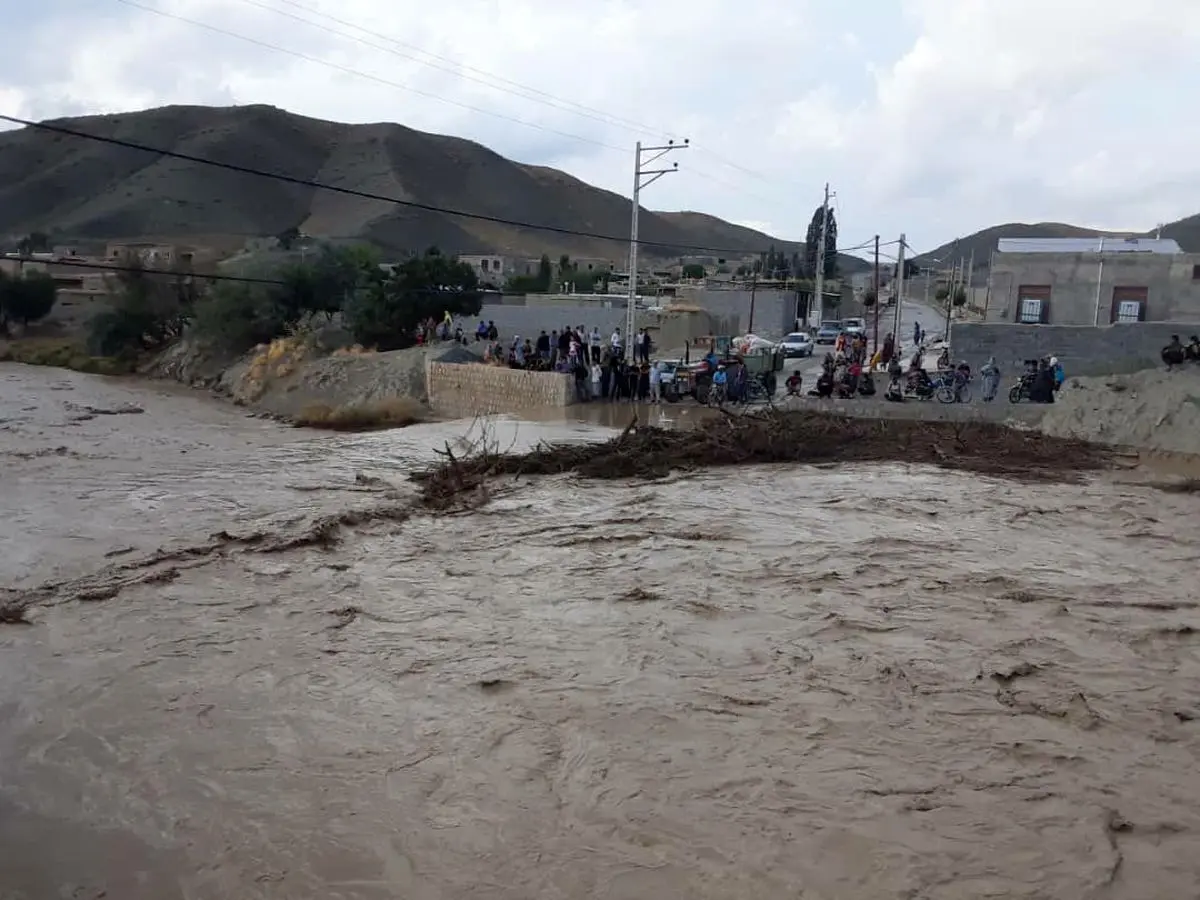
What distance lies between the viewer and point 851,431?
20938 millimetres

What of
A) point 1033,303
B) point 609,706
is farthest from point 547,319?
point 609,706

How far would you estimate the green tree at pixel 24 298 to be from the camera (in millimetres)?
53531

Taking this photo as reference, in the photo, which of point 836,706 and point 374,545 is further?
point 374,545

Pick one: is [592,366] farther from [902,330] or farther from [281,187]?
[281,187]

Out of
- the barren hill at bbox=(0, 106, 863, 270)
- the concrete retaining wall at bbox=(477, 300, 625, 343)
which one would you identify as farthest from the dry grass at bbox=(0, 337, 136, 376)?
the barren hill at bbox=(0, 106, 863, 270)

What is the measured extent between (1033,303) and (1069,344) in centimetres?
1072

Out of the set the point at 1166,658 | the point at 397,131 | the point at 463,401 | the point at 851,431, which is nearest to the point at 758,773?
the point at 1166,658

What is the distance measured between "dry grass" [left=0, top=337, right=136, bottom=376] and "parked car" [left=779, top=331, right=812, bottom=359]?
97.4ft

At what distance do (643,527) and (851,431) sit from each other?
334 inches

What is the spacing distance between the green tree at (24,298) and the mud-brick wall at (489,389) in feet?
113

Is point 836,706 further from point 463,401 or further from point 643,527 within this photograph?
point 463,401

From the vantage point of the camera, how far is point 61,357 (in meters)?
47.2

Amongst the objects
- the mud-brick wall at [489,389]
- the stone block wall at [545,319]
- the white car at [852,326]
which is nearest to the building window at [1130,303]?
the white car at [852,326]

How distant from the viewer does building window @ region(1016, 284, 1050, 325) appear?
36312 mm
